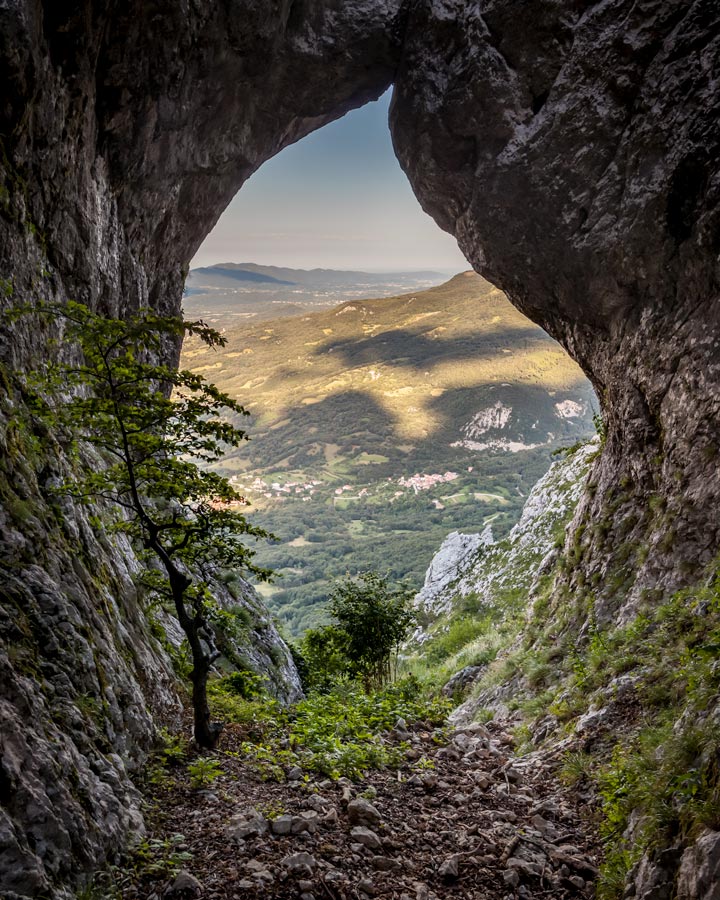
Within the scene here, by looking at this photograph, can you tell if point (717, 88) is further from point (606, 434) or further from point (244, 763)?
point (244, 763)

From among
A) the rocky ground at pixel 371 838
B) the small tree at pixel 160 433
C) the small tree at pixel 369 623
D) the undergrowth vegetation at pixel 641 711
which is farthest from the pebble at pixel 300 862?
the small tree at pixel 369 623

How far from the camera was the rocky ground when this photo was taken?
4.76m

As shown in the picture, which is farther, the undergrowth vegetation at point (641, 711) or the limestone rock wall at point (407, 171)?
the limestone rock wall at point (407, 171)

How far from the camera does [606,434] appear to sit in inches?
588

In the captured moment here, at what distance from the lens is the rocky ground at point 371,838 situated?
4762 millimetres

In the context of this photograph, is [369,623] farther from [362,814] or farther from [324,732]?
[362,814]

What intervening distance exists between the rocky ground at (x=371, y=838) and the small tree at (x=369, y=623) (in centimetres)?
1031

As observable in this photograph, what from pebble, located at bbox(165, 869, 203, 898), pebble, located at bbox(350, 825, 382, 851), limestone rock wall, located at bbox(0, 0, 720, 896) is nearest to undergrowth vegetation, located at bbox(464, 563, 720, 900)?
limestone rock wall, located at bbox(0, 0, 720, 896)

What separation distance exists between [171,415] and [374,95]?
17.0 m

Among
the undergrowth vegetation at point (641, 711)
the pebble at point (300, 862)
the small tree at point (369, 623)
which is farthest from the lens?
the small tree at point (369, 623)

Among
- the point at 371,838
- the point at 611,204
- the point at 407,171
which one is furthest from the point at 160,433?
the point at 407,171

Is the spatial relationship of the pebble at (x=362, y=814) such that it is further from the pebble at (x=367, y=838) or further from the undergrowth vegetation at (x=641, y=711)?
the undergrowth vegetation at (x=641, y=711)

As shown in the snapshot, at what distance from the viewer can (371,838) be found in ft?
18.6

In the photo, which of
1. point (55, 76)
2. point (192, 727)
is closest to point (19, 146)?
point (55, 76)
